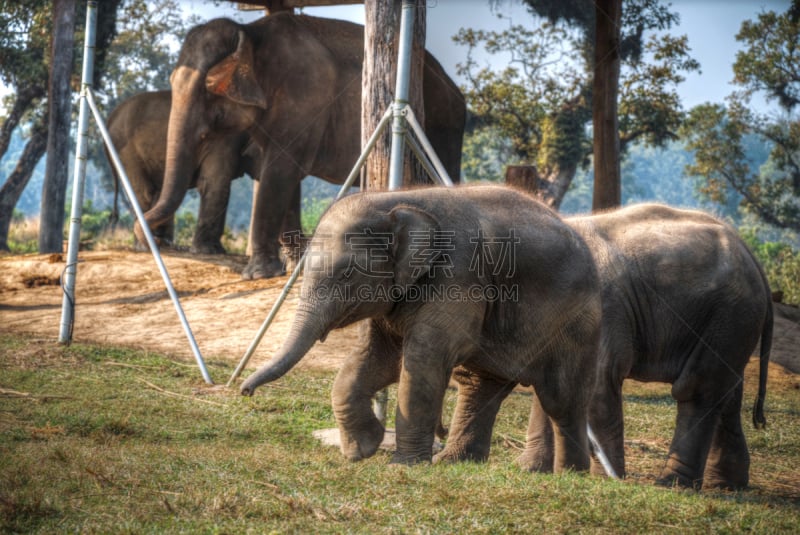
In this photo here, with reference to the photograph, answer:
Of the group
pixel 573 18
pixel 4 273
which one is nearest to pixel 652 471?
pixel 4 273

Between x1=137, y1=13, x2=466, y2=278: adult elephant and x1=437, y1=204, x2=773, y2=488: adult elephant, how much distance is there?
6388 millimetres

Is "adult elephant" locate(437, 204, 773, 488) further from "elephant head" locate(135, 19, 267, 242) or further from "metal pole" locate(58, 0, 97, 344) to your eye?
"elephant head" locate(135, 19, 267, 242)

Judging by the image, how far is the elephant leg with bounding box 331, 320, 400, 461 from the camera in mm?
5859

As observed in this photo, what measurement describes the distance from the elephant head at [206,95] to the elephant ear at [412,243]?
6.90 meters

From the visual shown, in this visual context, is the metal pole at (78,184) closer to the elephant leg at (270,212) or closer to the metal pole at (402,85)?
the elephant leg at (270,212)

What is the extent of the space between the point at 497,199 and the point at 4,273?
934cm

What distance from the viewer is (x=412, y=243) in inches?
216

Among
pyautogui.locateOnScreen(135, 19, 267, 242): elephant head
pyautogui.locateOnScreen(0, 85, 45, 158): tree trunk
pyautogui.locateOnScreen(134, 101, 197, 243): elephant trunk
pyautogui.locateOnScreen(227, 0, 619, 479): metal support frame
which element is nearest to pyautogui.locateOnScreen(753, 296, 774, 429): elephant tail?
pyautogui.locateOnScreen(227, 0, 619, 479): metal support frame

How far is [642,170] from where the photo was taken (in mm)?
116875

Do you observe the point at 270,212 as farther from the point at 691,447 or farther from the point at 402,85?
the point at 691,447

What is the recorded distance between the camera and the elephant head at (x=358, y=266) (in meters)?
5.48

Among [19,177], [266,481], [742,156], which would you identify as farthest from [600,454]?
[742,156]

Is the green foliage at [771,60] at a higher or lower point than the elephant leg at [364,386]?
higher

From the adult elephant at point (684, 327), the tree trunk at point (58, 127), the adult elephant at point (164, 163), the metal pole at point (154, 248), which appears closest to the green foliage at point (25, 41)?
the tree trunk at point (58, 127)
